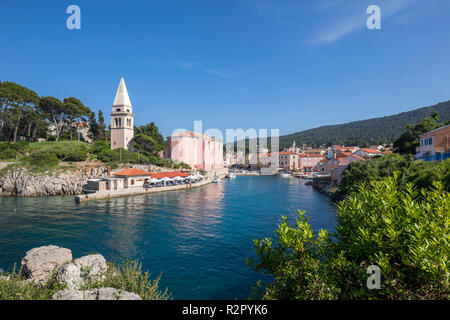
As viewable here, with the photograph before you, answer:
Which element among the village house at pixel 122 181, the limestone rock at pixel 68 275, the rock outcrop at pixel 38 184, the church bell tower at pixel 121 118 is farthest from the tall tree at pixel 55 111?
the limestone rock at pixel 68 275

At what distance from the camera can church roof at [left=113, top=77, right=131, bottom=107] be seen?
44841 mm

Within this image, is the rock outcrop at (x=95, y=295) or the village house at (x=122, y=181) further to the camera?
the village house at (x=122, y=181)

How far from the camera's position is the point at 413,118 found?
373ft

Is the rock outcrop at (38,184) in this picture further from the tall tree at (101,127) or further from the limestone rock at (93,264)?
the limestone rock at (93,264)

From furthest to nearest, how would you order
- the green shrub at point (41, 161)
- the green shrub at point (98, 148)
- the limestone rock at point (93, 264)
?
the green shrub at point (98, 148) < the green shrub at point (41, 161) < the limestone rock at point (93, 264)

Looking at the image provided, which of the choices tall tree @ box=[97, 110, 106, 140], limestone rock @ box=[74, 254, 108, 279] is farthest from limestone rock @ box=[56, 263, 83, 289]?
tall tree @ box=[97, 110, 106, 140]

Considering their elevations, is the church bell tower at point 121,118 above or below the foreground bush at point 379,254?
above

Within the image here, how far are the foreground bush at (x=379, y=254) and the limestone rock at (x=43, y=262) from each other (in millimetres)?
6559

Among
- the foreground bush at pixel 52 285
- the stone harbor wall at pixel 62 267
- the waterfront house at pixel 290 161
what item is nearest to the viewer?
the foreground bush at pixel 52 285

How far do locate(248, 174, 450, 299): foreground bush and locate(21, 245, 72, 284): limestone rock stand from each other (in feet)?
21.5

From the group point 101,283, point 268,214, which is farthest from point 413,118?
point 101,283

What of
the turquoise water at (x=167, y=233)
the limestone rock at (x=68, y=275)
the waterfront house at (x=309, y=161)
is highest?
the waterfront house at (x=309, y=161)

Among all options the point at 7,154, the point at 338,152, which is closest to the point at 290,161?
the point at 338,152

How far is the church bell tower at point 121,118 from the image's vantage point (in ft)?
147
